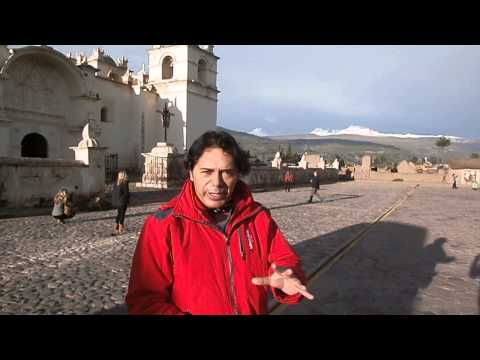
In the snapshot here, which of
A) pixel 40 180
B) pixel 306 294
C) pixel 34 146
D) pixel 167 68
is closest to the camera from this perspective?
pixel 306 294

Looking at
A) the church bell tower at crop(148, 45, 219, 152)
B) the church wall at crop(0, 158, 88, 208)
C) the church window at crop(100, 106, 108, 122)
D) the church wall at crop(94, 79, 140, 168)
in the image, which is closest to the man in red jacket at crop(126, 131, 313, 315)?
the church wall at crop(0, 158, 88, 208)

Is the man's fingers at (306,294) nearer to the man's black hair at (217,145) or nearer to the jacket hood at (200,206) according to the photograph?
the jacket hood at (200,206)

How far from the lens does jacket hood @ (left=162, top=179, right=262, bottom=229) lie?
1.86m

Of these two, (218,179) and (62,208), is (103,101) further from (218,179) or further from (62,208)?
(218,179)

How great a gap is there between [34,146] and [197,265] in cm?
2805

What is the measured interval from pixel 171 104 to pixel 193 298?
33.7m

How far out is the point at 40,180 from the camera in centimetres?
1216

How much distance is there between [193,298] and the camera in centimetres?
171

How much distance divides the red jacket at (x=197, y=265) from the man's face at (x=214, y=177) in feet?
0.24

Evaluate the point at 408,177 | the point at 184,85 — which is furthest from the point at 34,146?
the point at 408,177

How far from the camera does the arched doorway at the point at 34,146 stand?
952 inches

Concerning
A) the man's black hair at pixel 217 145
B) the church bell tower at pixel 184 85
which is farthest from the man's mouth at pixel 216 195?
the church bell tower at pixel 184 85
